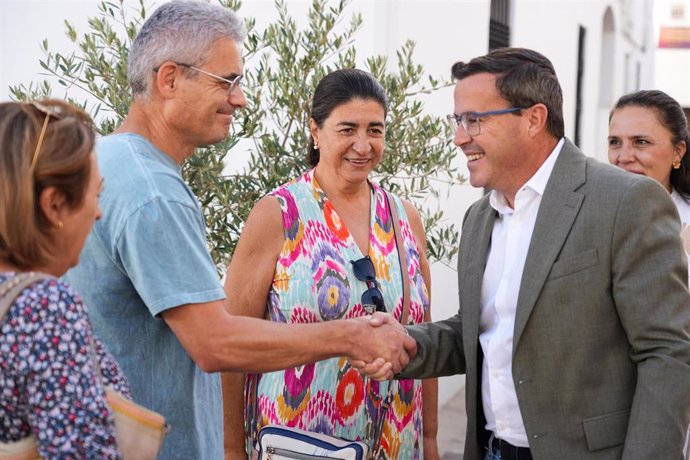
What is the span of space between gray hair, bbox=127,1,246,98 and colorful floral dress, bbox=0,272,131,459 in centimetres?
103

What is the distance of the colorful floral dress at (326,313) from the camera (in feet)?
10.9

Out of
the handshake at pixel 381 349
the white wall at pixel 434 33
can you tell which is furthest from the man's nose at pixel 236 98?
the white wall at pixel 434 33

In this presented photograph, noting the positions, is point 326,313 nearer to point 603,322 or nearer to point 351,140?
point 351,140

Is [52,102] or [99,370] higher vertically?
[52,102]

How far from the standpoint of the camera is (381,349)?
307 centimetres

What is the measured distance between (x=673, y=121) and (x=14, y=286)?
3343mm

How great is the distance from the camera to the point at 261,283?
3387 millimetres

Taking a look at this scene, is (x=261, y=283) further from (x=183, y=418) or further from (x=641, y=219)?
(x=641, y=219)

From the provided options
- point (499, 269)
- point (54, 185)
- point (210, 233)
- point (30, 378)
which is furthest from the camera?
point (210, 233)

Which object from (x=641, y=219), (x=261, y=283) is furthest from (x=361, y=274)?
(x=641, y=219)

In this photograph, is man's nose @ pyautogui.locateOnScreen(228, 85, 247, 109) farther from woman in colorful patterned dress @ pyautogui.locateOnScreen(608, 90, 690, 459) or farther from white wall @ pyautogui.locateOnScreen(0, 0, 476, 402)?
white wall @ pyautogui.locateOnScreen(0, 0, 476, 402)

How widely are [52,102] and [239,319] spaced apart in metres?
0.87

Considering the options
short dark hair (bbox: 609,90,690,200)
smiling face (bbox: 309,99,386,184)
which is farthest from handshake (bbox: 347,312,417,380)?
short dark hair (bbox: 609,90,690,200)

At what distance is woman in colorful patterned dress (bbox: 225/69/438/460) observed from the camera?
10.9 feet
